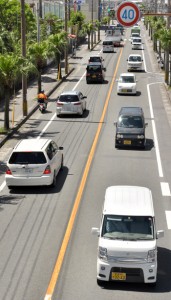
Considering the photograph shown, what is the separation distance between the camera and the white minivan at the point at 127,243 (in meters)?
13.8

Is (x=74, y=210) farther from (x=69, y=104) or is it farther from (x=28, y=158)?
(x=69, y=104)

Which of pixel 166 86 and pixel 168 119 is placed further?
pixel 166 86

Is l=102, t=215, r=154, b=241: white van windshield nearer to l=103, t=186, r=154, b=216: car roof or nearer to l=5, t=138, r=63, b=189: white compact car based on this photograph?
l=103, t=186, r=154, b=216: car roof

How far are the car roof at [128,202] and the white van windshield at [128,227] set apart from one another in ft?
0.42

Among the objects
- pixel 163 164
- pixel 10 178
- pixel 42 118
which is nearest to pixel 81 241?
pixel 10 178

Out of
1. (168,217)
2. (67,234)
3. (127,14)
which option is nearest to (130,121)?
(168,217)

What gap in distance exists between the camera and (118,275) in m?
13.9

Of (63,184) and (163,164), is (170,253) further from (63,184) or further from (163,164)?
(163,164)

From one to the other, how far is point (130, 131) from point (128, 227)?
49.6 ft

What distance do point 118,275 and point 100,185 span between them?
30.2ft

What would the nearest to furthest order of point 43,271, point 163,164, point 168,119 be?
1. point 43,271
2. point 163,164
3. point 168,119

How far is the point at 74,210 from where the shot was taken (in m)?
19.9

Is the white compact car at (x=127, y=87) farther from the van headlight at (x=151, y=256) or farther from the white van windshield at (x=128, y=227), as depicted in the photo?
the van headlight at (x=151, y=256)

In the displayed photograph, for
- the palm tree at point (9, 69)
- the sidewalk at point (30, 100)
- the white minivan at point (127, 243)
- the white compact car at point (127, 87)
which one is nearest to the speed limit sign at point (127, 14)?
the white minivan at point (127, 243)
